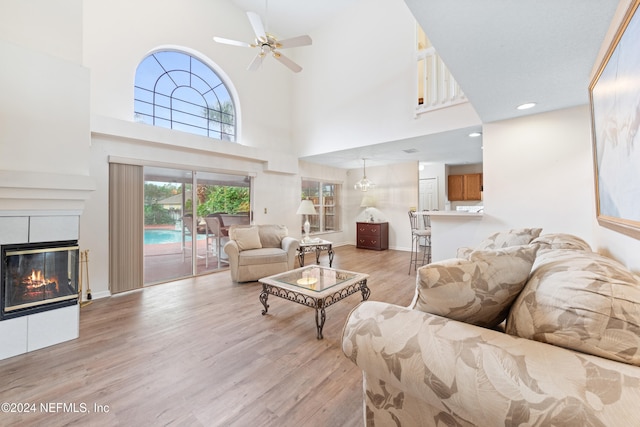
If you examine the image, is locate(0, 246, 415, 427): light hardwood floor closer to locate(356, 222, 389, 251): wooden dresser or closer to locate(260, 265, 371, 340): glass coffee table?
locate(260, 265, 371, 340): glass coffee table

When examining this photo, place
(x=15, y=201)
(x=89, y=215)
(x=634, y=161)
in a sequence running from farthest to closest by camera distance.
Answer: (x=89, y=215) < (x=15, y=201) < (x=634, y=161)

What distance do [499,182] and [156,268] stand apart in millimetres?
5185

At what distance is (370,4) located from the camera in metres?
4.98

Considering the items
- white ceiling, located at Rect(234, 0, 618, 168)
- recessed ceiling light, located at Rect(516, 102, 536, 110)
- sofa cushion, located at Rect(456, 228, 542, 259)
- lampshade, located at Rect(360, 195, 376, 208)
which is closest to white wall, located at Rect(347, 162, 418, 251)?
lampshade, located at Rect(360, 195, 376, 208)

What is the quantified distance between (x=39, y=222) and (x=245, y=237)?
238 cm

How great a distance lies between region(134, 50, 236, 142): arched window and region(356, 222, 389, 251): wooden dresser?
397cm

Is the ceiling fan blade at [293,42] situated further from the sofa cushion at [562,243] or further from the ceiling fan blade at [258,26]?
the sofa cushion at [562,243]

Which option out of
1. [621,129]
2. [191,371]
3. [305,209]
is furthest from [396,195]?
[191,371]

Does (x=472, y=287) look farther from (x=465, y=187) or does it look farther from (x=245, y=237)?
(x=465, y=187)

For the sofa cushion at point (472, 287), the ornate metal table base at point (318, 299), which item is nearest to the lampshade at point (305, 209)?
the ornate metal table base at point (318, 299)

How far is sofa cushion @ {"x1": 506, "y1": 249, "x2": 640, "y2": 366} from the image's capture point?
2.35 ft

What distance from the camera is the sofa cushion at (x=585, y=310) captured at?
28.2 inches

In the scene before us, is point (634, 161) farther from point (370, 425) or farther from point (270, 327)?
point (270, 327)

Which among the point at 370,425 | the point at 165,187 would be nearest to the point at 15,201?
the point at 165,187
